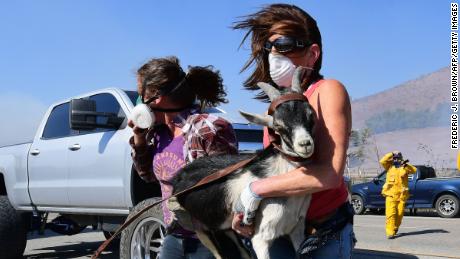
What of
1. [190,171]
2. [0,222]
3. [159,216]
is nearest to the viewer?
[190,171]

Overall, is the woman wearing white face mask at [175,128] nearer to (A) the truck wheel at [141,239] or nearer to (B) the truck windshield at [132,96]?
(A) the truck wheel at [141,239]

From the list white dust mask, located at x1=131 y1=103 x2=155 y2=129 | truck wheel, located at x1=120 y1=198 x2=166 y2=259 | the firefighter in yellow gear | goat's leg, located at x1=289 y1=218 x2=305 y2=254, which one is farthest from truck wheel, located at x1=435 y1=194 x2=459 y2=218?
goat's leg, located at x1=289 y1=218 x2=305 y2=254

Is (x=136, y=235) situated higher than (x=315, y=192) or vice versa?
(x=315, y=192)

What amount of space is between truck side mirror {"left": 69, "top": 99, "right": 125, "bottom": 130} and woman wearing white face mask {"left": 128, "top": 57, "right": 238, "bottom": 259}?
2759 millimetres

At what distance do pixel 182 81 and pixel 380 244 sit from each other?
8.15m

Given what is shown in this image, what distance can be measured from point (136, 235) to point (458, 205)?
14.4 metres

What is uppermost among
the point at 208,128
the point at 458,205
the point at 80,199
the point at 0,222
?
the point at 208,128

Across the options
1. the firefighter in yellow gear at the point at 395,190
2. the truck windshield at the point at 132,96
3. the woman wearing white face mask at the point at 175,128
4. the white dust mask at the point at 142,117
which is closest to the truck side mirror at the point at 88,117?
the truck windshield at the point at 132,96

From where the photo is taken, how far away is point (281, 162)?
2217 mm

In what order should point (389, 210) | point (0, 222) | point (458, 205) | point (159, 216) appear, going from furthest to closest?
point (458, 205) → point (389, 210) → point (0, 222) → point (159, 216)

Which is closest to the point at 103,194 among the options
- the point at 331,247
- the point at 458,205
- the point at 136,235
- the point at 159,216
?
the point at 136,235

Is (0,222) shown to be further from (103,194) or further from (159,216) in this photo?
(159,216)

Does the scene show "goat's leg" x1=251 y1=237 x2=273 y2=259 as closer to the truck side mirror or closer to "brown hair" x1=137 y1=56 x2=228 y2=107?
"brown hair" x1=137 y1=56 x2=228 y2=107

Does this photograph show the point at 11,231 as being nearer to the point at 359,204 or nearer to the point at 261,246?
the point at 261,246
